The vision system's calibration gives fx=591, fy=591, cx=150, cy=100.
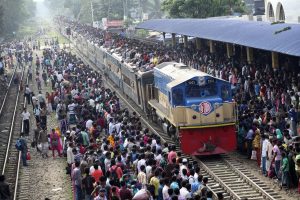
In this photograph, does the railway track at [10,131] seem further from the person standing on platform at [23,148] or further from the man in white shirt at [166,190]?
the man in white shirt at [166,190]

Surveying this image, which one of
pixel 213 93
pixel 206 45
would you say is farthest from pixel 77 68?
pixel 213 93

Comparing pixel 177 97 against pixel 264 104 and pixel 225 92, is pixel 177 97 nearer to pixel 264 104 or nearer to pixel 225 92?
pixel 225 92

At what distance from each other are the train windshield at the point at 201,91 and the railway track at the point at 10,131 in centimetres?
644

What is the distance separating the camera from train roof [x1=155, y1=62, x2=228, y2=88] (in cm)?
1962

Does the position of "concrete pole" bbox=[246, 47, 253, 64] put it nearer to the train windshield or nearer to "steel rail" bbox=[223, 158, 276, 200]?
the train windshield

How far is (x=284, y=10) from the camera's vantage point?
146 ft

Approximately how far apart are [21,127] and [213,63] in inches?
490

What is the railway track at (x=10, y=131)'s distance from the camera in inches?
832

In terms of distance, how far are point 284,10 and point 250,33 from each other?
17.1 m

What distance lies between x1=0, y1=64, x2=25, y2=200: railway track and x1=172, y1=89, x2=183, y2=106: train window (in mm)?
5889

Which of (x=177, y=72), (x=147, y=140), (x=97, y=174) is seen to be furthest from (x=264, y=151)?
(x=177, y=72)

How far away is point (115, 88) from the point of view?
1524 inches

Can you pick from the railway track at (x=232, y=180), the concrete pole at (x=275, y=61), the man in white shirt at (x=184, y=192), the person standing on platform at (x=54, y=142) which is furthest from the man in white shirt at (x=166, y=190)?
the concrete pole at (x=275, y=61)

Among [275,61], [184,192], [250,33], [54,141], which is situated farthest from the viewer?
[250,33]
